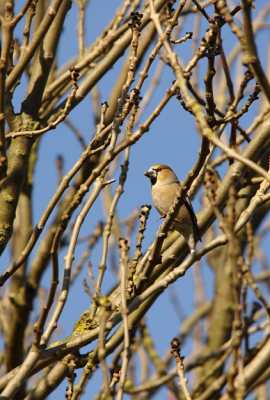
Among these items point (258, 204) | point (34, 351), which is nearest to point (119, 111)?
point (258, 204)

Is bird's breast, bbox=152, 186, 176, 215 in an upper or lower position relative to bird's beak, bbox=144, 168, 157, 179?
lower

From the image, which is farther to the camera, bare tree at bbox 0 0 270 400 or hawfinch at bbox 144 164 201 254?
hawfinch at bbox 144 164 201 254

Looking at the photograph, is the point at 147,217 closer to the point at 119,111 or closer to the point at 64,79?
the point at 119,111

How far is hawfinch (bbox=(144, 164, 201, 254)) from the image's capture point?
394cm

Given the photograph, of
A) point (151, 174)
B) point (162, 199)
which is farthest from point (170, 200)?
point (151, 174)

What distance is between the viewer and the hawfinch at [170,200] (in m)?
3.94

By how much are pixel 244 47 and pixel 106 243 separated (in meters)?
1.47

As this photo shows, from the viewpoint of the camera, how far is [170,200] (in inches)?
191

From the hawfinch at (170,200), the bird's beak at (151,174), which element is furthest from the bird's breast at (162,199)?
the bird's beak at (151,174)

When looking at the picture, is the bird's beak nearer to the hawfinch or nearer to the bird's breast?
the hawfinch

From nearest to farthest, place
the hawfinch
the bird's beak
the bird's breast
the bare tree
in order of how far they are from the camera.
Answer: the bare tree < the hawfinch < the bird's breast < the bird's beak

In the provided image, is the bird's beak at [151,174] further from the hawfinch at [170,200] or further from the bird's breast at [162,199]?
the bird's breast at [162,199]

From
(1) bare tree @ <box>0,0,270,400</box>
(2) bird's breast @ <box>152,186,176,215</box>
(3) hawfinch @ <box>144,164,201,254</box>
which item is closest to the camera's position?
(1) bare tree @ <box>0,0,270,400</box>

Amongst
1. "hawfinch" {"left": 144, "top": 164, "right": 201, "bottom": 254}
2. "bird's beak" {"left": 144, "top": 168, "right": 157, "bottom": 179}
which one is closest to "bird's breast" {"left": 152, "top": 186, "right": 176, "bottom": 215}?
"hawfinch" {"left": 144, "top": 164, "right": 201, "bottom": 254}
